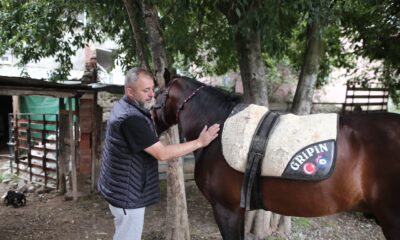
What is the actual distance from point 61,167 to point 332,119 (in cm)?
598

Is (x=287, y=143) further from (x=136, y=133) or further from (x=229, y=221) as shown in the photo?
(x=136, y=133)

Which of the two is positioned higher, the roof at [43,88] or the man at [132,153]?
the roof at [43,88]

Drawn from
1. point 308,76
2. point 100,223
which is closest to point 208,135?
point 308,76

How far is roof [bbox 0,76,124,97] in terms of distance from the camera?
5324 mm

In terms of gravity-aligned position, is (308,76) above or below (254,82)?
above

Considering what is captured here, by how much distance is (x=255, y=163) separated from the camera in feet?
8.29

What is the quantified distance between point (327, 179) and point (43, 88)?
497 cm

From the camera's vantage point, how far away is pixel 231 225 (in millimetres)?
2744

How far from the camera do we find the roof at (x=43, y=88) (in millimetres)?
5324

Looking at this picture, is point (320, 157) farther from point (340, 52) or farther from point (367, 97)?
point (367, 97)

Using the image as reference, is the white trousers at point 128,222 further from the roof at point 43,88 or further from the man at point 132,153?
A: the roof at point 43,88

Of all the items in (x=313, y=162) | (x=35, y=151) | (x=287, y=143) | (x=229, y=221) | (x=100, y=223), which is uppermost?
(x=287, y=143)

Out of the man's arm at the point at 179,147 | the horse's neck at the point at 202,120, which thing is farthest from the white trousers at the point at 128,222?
the horse's neck at the point at 202,120

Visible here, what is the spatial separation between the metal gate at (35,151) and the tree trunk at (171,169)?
408 centimetres
